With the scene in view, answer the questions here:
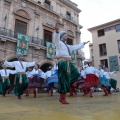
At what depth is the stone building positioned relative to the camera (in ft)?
65.9

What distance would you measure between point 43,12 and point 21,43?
4901 mm

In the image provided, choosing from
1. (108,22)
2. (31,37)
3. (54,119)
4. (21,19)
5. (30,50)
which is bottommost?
(54,119)

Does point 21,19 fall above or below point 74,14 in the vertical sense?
below

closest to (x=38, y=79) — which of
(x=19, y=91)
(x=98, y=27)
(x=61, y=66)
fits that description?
(x=19, y=91)

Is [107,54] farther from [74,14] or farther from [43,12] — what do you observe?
[43,12]

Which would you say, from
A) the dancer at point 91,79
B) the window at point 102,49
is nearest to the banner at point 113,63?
the window at point 102,49

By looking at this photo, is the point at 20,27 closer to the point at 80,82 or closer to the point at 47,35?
the point at 47,35

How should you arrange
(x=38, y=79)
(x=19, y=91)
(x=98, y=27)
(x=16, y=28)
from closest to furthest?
(x=19, y=91) < (x=38, y=79) < (x=16, y=28) < (x=98, y=27)

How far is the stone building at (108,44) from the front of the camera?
2007 centimetres

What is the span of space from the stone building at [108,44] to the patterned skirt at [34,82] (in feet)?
47.6

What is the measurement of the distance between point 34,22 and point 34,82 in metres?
8.70

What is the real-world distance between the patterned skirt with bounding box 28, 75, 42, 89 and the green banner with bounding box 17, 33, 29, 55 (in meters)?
5.44

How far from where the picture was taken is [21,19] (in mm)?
13688

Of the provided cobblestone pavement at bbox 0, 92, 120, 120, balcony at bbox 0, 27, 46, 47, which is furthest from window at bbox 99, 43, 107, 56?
cobblestone pavement at bbox 0, 92, 120, 120
